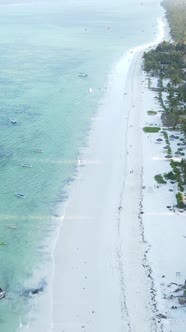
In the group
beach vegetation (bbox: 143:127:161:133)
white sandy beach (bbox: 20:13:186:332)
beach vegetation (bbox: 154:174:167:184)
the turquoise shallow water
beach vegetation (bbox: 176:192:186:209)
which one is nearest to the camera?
white sandy beach (bbox: 20:13:186:332)

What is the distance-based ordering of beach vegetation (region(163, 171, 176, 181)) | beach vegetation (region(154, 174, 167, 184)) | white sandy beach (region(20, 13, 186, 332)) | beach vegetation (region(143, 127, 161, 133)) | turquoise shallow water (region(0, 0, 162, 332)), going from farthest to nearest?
beach vegetation (region(143, 127, 161, 133))
beach vegetation (region(163, 171, 176, 181))
beach vegetation (region(154, 174, 167, 184))
turquoise shallow water (region(0, 0, 162, 332))
white sandy beach (region(20, 13, 186, 332))

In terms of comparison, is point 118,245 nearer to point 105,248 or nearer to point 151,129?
point 105,248

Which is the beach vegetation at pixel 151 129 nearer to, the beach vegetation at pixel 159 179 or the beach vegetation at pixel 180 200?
the beach vegetation at pixel 159 179

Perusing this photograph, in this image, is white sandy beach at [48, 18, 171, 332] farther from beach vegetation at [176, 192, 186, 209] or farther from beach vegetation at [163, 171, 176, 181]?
beach vegetation at [176, 192, 186, 209]

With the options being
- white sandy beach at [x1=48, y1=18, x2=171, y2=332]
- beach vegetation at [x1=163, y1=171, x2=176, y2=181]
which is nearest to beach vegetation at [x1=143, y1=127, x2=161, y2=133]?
white sandy beach at [x1=48, y1=18, x2=171, y2=332]

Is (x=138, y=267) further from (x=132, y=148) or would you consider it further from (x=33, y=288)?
(x=132, y=148)

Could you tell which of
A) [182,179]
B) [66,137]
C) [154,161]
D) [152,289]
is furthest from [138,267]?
[66,137]
